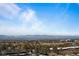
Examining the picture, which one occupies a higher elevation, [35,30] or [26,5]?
[26,5]

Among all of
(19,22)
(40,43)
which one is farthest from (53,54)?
(19,22)

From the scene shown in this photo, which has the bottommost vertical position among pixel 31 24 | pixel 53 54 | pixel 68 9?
pixel 53 54

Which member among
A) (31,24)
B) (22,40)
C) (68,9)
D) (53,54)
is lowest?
(53,54)

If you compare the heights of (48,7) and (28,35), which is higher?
(48,7)

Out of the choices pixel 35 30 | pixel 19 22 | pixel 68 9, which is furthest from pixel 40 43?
pixel 68 9

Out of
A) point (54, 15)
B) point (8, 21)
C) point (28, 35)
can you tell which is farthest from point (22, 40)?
point (54, 15)

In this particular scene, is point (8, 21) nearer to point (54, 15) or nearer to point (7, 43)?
point (7, 43)

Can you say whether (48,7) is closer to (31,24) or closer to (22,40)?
(31,24)
